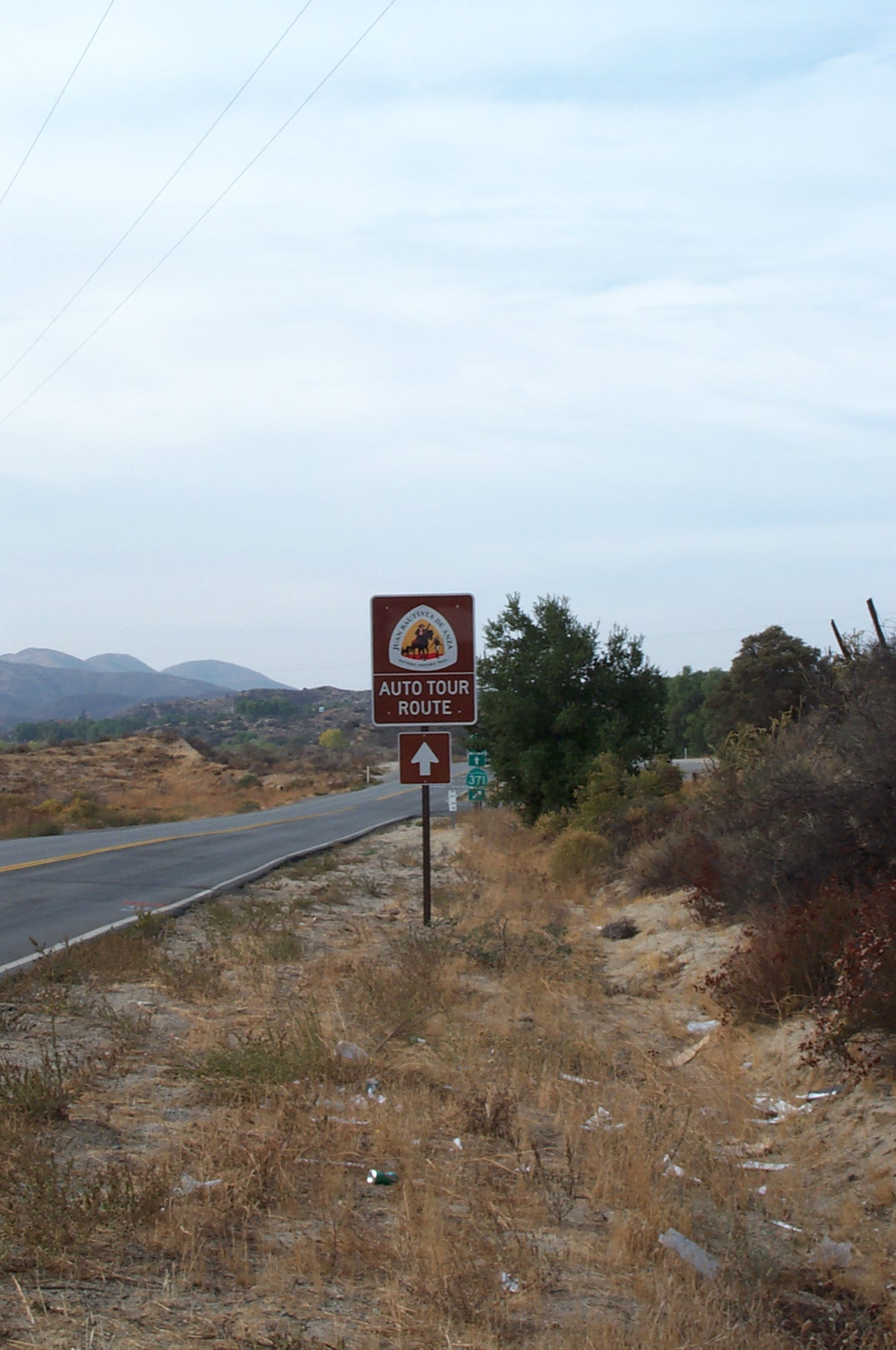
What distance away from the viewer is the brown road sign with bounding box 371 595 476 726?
47.8 ft

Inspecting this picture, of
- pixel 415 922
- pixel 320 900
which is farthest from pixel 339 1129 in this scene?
pixel 320 900

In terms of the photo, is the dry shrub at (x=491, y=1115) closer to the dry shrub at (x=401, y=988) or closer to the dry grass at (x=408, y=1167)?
the dry grass at (x=408, y=1167)

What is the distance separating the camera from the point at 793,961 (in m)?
9.52

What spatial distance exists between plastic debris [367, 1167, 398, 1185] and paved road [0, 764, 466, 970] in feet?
22.1

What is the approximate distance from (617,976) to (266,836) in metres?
19.0

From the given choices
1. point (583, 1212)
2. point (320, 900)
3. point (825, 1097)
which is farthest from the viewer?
point (320, 900)

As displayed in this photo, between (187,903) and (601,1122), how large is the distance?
10101 millimetres

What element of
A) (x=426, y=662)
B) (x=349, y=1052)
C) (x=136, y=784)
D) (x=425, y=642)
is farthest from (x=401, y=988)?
(x=136, y=784)

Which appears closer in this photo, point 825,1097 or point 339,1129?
point 339,1129

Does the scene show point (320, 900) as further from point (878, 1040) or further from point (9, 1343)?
point (9, 1343)

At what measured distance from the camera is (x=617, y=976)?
41.2 ft

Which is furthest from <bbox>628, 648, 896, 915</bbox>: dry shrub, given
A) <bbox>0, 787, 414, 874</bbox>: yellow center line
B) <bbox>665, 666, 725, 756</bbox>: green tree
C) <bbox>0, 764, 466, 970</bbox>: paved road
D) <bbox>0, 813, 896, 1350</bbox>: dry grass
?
<bbox>665, 666, 725, 756</bbox>: green tree

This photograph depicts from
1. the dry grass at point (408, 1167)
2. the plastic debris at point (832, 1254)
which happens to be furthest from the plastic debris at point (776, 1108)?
the plastic debris at point (832, 1254)

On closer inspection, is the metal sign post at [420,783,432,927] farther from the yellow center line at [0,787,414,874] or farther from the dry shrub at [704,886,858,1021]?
the yellow center line at [0,787,414,874]
